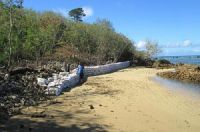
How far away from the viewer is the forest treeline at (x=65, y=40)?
32938 mm

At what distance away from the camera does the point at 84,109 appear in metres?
15.3

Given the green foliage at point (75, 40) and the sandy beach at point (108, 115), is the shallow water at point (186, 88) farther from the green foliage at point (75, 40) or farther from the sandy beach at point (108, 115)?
the green foliage at point (75, 40)

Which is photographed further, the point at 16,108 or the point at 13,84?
the point at 13,84

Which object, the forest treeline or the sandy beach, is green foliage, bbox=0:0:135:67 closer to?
the forest treeline

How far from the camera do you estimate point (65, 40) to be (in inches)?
2047

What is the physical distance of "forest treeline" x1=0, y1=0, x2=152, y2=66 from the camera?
3294 centimetres

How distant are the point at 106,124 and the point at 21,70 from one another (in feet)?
41.8

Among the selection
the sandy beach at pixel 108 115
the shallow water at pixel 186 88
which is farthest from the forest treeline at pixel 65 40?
the sandy beach at pixel 108 115

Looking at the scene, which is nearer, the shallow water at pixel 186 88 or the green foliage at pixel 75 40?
the shallow water at pixel 186 88

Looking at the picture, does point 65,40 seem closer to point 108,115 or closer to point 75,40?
point 75,40

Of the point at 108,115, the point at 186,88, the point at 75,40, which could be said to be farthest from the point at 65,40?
the point at 108,115

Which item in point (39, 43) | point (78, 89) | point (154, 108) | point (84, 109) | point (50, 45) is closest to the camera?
point (84, 109)

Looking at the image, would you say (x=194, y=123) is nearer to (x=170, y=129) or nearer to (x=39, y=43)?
(x=170, y=129)

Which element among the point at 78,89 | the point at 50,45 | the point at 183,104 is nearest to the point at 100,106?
the point at 183,104
